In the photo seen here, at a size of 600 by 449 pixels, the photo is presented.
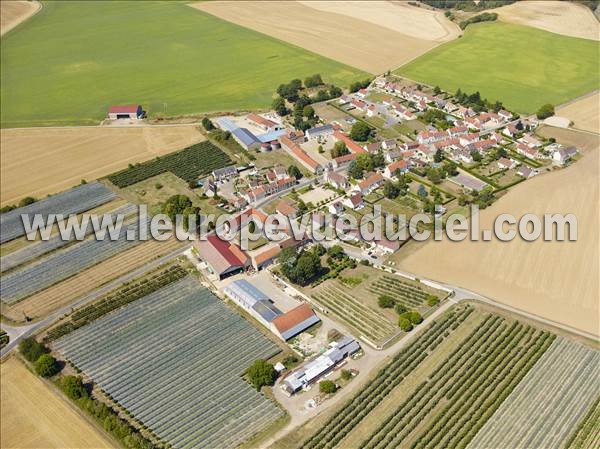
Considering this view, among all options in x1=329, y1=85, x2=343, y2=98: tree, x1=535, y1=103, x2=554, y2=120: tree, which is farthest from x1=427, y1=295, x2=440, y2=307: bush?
x1=329, y1=85, x2=343, y2=98: tree

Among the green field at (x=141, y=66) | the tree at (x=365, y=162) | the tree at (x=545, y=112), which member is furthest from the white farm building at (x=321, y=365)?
the tree at (x=545, y=112)

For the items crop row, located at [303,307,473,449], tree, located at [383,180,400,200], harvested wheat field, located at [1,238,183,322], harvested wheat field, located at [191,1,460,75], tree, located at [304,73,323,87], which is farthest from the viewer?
harvested wheat field, located at [191,1,460,75]

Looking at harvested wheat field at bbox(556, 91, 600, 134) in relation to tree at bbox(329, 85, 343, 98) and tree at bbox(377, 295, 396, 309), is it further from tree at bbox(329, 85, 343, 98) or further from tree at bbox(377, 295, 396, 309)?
tree at bbox(377, 295, 396, 309)

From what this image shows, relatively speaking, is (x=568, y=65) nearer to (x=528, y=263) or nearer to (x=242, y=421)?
(x=528, y=263)

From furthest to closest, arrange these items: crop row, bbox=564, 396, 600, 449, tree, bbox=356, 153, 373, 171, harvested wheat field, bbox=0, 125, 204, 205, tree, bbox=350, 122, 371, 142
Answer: tree, bbox=350, 122, 371, 142 → harvested wheat field, bbox=0, 125, 204, 205 → tree, bbox=356, 153, 373, 171 → crop row, bbox=564, 396, 600, 449

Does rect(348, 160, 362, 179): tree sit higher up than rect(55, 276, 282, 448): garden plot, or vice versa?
rect(348, 160, 362, 179): tree

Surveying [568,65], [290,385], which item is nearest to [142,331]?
[290,385]
